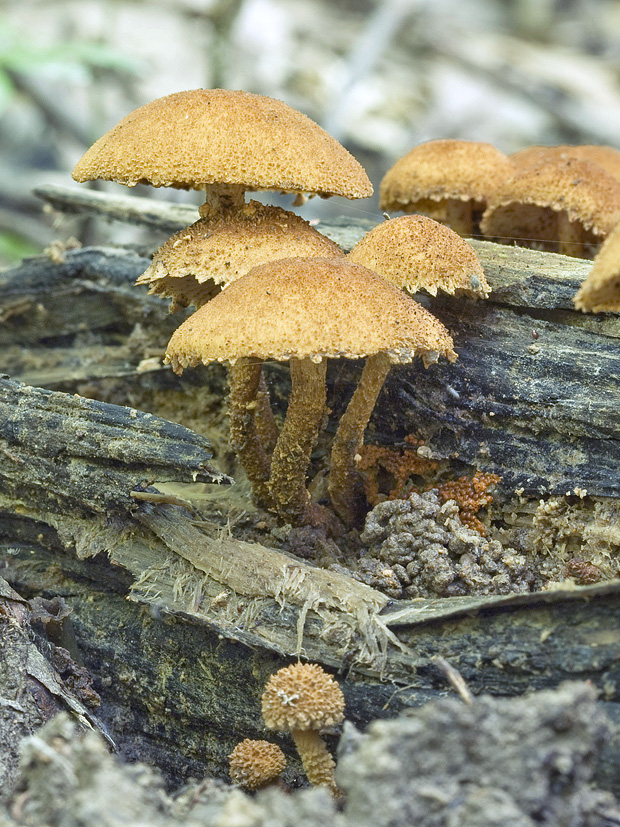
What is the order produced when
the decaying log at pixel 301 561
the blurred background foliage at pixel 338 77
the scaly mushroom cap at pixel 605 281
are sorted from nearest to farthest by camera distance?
the scaly mushroom cap at pixel 605 281
the decaying log at pixel 301 561
the blurred background foliage at pixel 338 77

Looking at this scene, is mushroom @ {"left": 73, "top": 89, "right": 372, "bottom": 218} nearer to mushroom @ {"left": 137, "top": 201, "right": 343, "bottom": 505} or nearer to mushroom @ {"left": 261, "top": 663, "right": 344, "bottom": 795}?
mushroom @ {"left": 137, "top": 201, "right": 343, "bottom": 505}

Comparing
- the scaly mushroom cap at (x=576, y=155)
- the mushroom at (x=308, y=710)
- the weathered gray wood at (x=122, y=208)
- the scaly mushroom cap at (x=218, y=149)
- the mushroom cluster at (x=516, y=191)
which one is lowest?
the mushroom at (x=308, y=710)

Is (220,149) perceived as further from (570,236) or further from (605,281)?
(570,236)

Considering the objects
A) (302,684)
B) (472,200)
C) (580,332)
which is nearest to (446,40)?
(472,200)

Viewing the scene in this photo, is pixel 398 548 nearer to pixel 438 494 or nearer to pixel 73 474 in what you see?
pixel 438 494

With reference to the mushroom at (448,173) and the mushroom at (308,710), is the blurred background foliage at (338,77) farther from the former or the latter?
the mushroom at (308,710)

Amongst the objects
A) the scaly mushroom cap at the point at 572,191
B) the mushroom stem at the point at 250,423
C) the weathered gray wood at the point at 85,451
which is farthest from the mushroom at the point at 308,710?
the scaly mushroom cap at the point at 572,191
